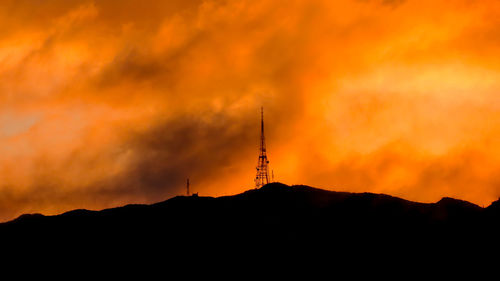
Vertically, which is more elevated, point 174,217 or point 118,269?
point 174,217

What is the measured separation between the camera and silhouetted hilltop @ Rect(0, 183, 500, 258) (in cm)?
9794

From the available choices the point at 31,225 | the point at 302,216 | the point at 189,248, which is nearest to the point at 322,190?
the point at 302,216

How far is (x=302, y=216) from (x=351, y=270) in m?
13.5

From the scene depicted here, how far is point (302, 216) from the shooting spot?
10300 centimetres

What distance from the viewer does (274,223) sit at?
102 metres

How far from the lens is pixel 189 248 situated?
327 feet

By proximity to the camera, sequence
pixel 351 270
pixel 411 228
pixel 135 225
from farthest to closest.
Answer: pixel 135 225, pixel 411 228, pixel 351 270

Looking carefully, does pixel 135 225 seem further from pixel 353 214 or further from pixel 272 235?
pixel 353 214

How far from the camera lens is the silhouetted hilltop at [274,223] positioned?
97938 millimetres

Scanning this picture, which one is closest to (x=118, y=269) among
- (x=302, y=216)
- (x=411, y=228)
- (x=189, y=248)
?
(x=189, y=248)

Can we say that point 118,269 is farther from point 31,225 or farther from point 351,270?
point 351,270

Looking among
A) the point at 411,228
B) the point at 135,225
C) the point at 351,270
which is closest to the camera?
the point at 351,270

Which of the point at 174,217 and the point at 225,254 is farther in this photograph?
the point at 174,217

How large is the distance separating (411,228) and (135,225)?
130 ft
